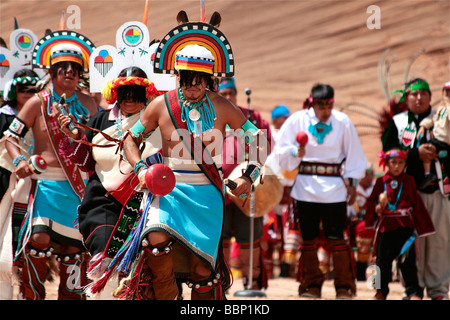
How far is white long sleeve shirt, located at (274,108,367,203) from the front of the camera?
8.83 metres

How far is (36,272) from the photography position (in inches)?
280

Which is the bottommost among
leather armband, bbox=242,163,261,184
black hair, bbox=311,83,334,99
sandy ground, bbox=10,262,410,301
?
sandy ground, bbox=10,262,410,301

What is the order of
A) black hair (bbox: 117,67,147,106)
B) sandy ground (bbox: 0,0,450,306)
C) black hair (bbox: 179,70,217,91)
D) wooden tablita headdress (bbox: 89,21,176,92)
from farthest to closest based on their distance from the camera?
sandy ground (bbox: 0,0,450,306) → wooden tablita headdress (bbox: 89,21,176,92) → black hair (bbox: 117,67,147,106) → black hair (bbox: 179,70,217,91)

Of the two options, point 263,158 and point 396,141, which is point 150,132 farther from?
point 396,141

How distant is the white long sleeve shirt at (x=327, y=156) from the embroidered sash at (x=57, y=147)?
8.94 ft

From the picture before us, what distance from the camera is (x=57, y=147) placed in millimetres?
7023

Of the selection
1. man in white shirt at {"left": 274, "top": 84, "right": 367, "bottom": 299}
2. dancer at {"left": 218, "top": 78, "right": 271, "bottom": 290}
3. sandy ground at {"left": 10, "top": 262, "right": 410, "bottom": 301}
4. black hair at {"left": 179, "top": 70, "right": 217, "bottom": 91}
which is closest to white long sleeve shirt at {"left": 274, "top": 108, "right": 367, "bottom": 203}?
man in white shirt at {"left": 274, "top": 84, "right": 367, "bottom": 299}

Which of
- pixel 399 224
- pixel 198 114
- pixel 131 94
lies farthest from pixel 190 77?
pixel 399 224

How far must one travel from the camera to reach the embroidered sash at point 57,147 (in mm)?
7008

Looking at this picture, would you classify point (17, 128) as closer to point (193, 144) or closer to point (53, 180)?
point (53, 180)

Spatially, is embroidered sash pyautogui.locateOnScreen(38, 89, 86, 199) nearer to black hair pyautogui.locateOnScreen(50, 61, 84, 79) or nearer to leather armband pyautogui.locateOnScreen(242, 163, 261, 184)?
black hair pyautogui.locateOnScreen(50, 61, 84, 79)
